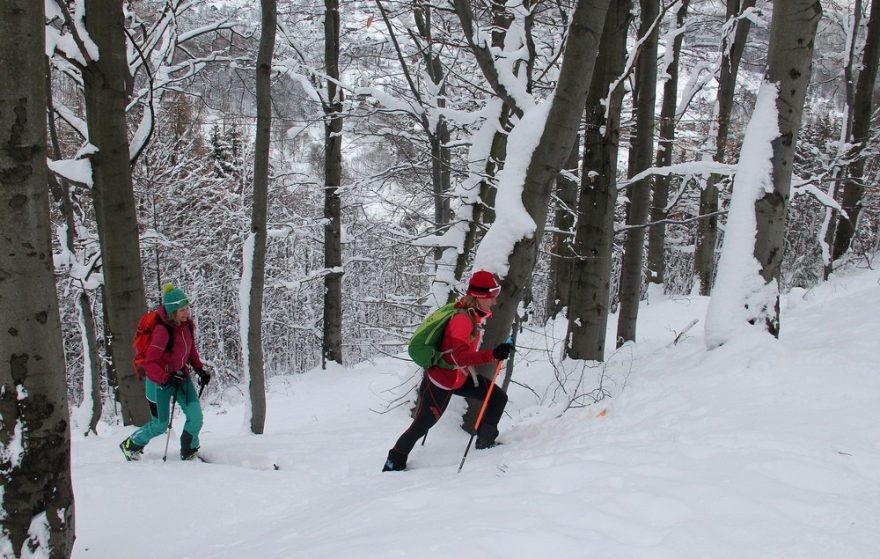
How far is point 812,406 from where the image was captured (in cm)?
380

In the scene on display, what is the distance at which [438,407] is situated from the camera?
4406 millimetres

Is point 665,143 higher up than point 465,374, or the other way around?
point 665,143

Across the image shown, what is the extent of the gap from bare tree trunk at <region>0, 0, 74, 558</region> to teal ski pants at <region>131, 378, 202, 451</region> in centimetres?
Result: 246

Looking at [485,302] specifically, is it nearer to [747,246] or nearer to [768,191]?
[747,246]

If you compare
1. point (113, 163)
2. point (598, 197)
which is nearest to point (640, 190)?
point (598, 197)

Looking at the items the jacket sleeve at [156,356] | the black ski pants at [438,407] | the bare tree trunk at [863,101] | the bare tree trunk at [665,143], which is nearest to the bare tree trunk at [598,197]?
the black ski pants at [438,407]

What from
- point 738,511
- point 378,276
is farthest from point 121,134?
point 378,276

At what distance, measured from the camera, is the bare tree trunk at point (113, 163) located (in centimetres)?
589

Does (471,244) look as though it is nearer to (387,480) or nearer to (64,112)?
(387,480)

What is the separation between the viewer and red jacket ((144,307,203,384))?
498 centimetres

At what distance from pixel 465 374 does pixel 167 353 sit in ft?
9.00

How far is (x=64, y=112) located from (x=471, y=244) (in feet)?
18.7

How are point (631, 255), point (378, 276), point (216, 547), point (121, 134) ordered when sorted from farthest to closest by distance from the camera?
point (378, 276)
point (631, 255)
point (121, 134)
point (216, 547)

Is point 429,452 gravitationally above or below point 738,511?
below
